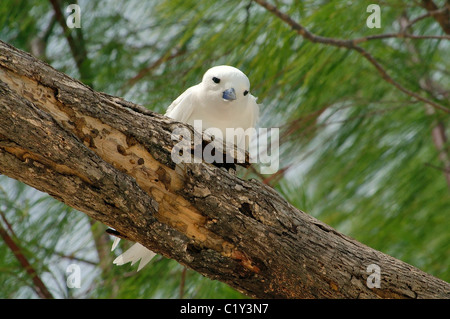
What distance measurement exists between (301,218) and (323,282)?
0.11 m

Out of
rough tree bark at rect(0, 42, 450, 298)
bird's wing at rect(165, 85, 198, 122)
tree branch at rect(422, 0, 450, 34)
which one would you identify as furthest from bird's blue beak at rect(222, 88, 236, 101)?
tree branch at rect(422, 0, 450, 34)

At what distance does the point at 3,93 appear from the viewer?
2.45 feet

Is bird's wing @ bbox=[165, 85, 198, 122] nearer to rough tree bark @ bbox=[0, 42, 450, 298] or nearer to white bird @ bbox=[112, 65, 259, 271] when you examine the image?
white bird @ bbox=[112, 65, 259, 271]

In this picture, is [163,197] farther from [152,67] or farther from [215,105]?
[152,67]

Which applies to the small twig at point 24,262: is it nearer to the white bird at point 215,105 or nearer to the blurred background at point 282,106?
the blurred background at point 282,106

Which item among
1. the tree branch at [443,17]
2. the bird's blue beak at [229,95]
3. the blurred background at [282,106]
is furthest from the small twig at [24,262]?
the tree branch at [443,17]

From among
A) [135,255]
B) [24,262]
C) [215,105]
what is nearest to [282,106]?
[215,105]

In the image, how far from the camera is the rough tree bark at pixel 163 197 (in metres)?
0.77

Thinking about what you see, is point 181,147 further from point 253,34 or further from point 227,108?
point 253,34

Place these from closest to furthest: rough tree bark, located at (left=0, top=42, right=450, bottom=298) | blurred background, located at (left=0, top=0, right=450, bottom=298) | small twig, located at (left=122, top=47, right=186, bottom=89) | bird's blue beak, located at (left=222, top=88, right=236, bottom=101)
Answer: rough tree bark, located at (left=0, top=42, right=450, bottom=298) → bird's blue beak, located at (left=222, top=88, right=236, bottom=101) → blurred background, located at (left=0, top=0, right=450, bottom=298) → small twig, located at (left=122, top=47, right=186, bottom=89)

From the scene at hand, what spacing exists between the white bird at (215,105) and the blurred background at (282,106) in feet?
0.72

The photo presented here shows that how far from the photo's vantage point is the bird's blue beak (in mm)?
1155

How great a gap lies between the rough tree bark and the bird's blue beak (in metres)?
0.30
